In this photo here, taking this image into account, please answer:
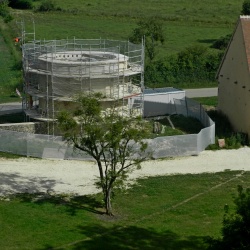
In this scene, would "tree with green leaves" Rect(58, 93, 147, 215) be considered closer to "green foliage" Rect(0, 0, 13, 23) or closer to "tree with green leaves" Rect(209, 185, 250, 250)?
"tree with green leaves" Rect(209, 185, 250, 250)

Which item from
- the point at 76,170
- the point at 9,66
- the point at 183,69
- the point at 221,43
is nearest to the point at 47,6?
the point at 221,43

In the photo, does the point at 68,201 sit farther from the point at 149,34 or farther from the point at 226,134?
the point at 149,34

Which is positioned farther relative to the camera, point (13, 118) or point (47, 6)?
point (47, 6)

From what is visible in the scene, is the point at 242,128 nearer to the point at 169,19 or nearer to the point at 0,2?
the point at 169,19

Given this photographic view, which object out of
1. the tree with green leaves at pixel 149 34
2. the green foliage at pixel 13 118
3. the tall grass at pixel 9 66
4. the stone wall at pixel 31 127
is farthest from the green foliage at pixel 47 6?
the stone wall at pixel 31 127

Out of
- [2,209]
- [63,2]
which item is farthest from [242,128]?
[63,2]

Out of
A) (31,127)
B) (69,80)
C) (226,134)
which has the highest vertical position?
(69,80)

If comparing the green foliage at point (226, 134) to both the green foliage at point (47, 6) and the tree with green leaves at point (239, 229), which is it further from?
the green foliage at point (47, 6)
